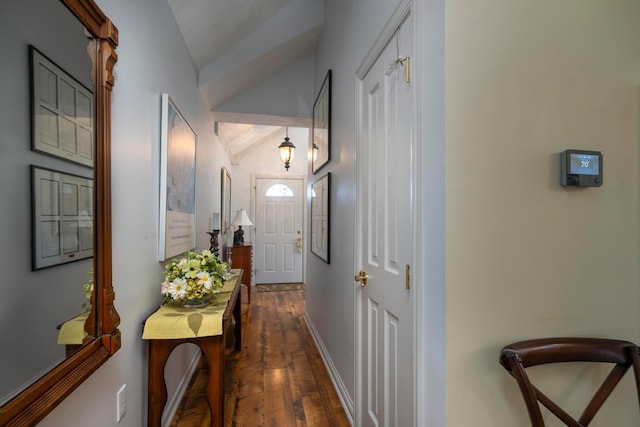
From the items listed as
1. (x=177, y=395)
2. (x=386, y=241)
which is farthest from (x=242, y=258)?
(x=386, y=241)

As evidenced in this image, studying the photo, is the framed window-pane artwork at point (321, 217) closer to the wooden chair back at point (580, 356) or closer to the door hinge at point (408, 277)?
the door hinge at point (408, 277)

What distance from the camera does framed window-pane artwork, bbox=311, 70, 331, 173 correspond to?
250 cm

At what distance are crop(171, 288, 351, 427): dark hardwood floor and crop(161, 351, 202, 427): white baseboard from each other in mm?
45

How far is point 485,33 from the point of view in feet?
3.18

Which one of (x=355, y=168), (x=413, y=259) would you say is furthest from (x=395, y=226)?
(x=355, y=168)

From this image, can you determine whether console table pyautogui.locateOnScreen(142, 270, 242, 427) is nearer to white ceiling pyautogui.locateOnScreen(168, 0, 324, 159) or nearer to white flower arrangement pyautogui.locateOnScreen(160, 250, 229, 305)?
white flower arrangement pyautogui.locateOnScreen(160, 250, 229, 305)

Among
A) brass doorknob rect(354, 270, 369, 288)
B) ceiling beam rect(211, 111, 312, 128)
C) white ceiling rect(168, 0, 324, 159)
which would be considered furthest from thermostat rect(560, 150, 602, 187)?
ceiling beam rect(211, 111, 312, 128)

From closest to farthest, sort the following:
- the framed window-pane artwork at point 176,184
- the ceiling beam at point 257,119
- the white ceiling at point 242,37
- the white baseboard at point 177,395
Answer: the framed window-pane artwork at point 176,184 < the white baseboard at point 177,395 < the white ceiling at point 242,37 < the ceiling beam at point 257,119

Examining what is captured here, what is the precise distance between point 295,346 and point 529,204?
2590mm

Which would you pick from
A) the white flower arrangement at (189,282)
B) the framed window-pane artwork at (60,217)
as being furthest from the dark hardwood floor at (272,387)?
the framed window-pane artwork at (60,217)

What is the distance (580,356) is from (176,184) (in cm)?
203

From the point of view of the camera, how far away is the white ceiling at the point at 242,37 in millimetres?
2020

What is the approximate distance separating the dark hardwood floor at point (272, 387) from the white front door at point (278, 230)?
7.73ft

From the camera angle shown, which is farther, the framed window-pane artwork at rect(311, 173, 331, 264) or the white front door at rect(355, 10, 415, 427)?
the framed window-pane artwork at rect(311, 173, 331, 264)
